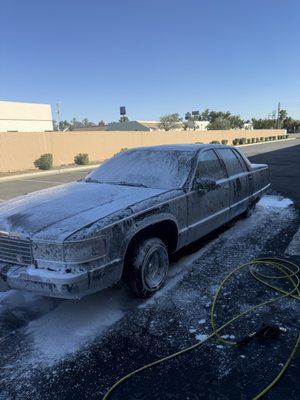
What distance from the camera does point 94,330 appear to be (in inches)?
142

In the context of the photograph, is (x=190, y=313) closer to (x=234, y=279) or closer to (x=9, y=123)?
(x=234, y=279)

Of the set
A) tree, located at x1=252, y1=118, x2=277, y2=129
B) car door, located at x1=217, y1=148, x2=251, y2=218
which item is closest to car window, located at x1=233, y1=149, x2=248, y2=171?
car door, located at x1=217, y1=148, x2=251, y2=218

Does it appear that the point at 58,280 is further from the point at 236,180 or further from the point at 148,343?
the point at 236,180

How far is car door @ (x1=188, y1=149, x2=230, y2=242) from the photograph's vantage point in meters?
4.82

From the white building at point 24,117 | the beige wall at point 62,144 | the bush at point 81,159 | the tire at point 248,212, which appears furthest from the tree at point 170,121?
the tire at point 248,212

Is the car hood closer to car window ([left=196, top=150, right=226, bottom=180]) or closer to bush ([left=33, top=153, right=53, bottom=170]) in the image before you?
car window ([left=196, top=150, right=226, bottom=180])

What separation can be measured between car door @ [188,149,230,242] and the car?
1 centimetres

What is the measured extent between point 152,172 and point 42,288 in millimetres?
2217

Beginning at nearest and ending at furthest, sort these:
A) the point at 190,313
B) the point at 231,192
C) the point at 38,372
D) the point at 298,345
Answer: the point at 38,372 < the point at 298,345 < the point at 190,313 < the point at 231,192

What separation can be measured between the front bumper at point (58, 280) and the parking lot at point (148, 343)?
48 centimetres

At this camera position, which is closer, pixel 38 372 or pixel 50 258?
pixel 38 372

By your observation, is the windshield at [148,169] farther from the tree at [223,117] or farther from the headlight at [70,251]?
the tree at [223,117]

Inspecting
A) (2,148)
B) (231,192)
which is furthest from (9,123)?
(231,192)

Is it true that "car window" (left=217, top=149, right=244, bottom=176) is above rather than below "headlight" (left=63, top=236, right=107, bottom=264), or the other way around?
above
